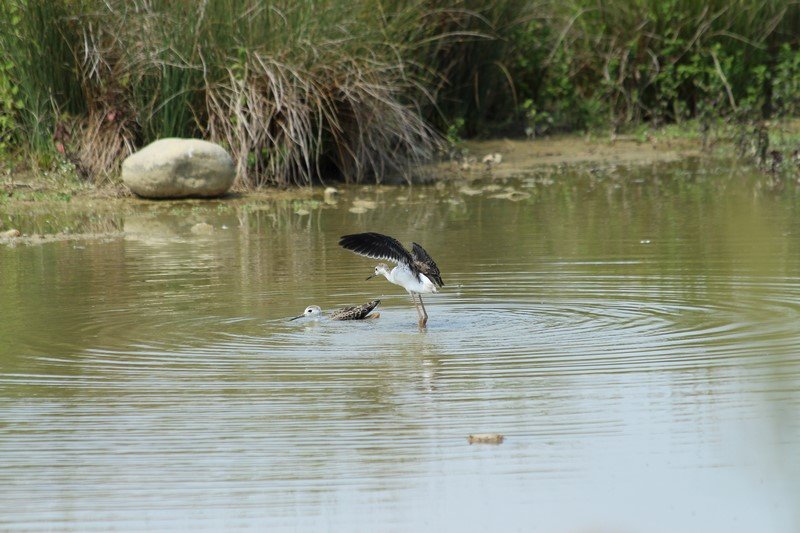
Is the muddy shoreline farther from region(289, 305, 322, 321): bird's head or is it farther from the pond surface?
region(289, 305, 322, 321): bird's head

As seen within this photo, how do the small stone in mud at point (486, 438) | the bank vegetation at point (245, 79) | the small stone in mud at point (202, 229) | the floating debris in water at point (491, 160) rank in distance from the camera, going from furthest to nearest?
the floating debris in water at point (491, 160)
the bank vegetation at point (245, 79)
the small stone in mud at point (202, 229)
the small stone in mud at point (486, 438)

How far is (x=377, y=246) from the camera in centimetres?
858

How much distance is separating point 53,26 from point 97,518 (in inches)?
445

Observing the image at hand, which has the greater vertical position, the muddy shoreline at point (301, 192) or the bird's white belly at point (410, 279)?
the muddy shoreline at point (301, 192)

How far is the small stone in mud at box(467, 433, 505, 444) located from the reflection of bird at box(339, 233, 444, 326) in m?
3.13

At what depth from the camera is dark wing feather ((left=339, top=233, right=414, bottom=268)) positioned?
333 inches

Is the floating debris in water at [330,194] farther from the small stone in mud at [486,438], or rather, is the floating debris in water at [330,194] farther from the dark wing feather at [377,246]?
the small stone in mud at [486,438]

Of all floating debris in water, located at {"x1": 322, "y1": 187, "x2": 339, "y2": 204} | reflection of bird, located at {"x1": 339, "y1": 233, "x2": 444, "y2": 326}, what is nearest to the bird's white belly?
reflection of bird, located at {"x1": 339, "y1": 233, "x2": 444, "y2": 326}

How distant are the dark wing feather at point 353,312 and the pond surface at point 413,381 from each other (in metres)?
0.21

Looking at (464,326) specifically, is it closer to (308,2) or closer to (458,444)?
(458,444)

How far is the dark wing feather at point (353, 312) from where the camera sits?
8.61 metres

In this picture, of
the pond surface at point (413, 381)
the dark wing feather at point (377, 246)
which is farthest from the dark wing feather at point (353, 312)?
the dark wing feather at point (377, 246)

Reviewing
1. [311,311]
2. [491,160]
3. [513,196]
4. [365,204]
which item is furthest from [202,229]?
[491,160]

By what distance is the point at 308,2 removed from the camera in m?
15.7
